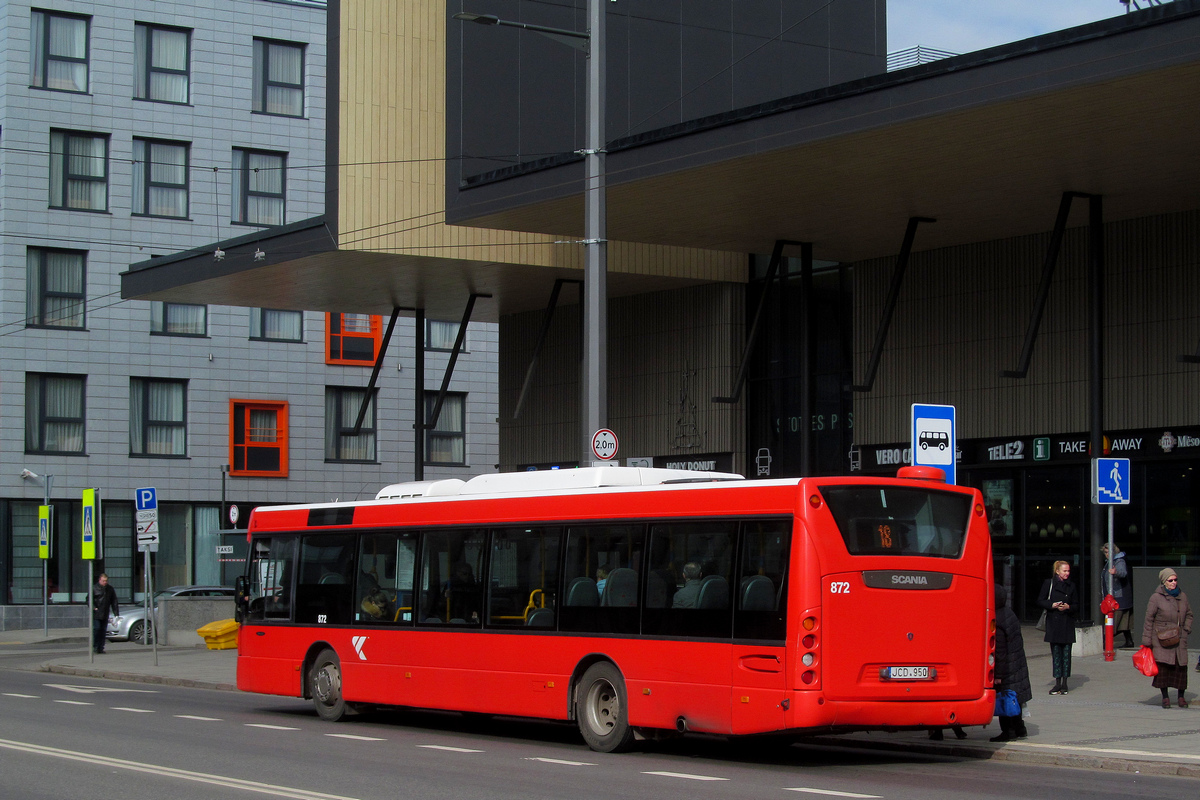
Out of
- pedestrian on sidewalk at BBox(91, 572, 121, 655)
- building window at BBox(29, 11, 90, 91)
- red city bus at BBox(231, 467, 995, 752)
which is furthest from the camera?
building window at BBox(29, 11, 90, 91)

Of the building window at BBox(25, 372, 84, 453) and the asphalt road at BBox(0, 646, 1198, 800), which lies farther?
the building window at BBox(25, 372, 84, 453)

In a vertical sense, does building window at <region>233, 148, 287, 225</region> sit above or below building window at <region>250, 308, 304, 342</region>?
above

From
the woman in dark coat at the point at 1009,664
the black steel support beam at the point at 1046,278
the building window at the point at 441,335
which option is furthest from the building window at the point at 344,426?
A: the woman in dark coat at the point at 1009,664

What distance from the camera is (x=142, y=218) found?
50.1 m

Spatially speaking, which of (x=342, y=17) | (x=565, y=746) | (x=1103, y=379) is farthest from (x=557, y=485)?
(x=342, y=17)

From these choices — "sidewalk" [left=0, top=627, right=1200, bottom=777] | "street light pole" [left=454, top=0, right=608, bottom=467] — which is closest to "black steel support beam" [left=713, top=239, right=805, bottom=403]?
"sidewalk" [left=0, top=627, right=1200, bottom=777]

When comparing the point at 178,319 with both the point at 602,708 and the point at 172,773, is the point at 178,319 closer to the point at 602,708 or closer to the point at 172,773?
Answer: the point at 602,708

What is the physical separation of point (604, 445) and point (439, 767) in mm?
6454

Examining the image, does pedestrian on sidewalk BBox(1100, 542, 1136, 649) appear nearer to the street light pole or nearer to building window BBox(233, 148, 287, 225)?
the street light pole

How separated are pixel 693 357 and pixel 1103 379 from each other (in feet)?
32.3

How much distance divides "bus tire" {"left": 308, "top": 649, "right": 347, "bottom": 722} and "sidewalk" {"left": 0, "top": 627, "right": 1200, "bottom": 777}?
574 cm

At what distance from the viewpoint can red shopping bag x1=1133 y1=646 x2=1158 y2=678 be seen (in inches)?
650

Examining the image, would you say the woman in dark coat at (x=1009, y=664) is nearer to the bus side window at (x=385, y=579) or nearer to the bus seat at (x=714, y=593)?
the bus seat at (x=714, y=593)

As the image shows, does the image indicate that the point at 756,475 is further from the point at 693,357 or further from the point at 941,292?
the point at 941,292
